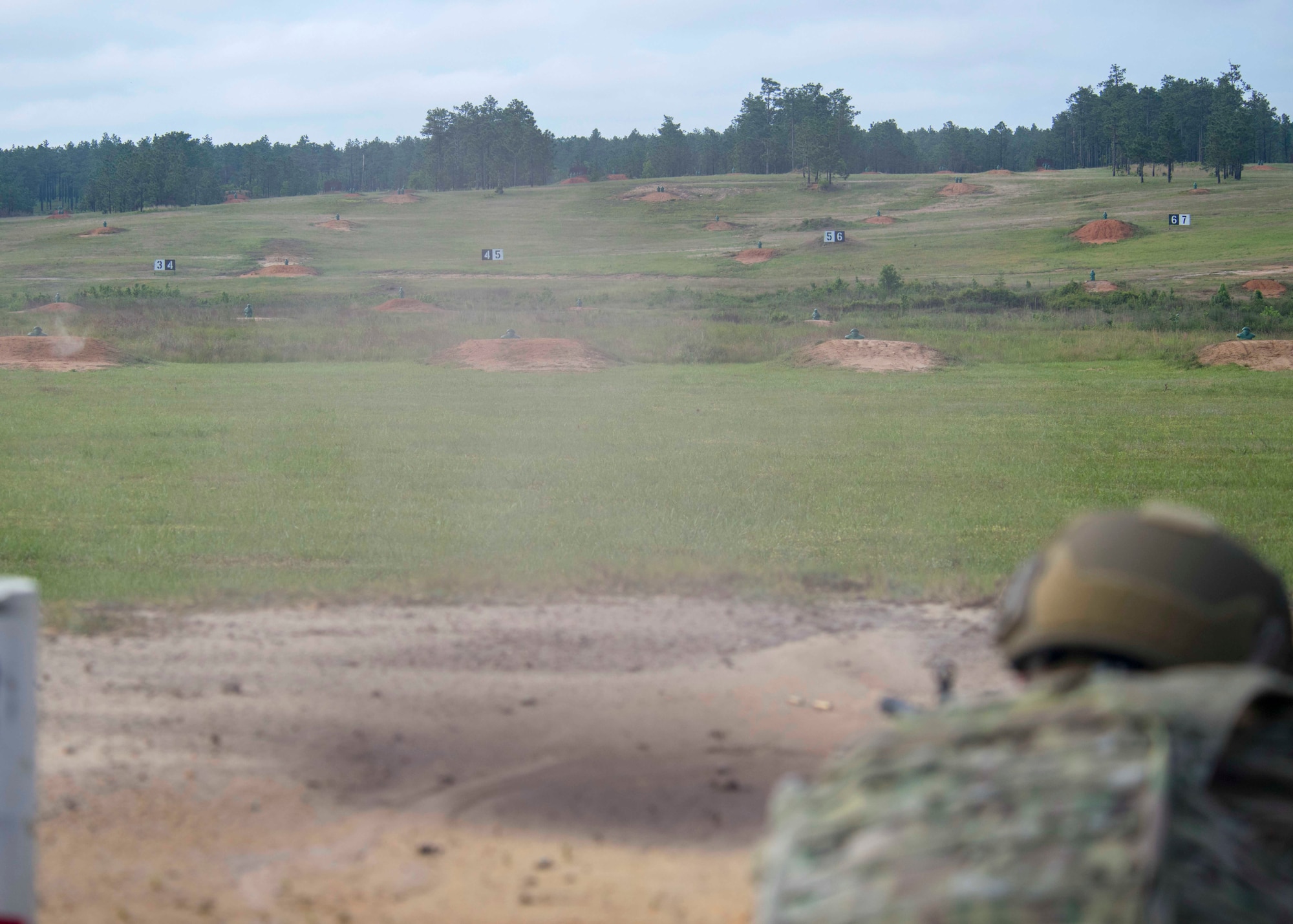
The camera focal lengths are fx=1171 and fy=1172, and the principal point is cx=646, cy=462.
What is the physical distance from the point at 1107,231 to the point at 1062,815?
8675cm

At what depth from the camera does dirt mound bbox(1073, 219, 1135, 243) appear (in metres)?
81.1

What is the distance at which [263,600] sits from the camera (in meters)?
8.84

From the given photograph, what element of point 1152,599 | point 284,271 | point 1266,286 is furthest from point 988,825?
point 284,271

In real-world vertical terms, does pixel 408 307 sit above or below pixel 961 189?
below

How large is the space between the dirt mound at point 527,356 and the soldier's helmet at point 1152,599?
1222 inches

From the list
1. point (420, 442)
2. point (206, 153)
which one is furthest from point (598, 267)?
point (206, 153)

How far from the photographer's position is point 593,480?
16.1m

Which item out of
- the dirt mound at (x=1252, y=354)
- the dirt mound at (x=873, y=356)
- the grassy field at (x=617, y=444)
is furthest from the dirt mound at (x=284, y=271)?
the dirt mound at (x=1252, y=354)

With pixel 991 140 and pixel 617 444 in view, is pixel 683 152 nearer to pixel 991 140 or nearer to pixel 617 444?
pixel 991 140

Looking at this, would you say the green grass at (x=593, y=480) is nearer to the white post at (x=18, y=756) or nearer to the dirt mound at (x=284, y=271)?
the white post at (x=18, y=756)

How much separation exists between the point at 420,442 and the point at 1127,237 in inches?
2868

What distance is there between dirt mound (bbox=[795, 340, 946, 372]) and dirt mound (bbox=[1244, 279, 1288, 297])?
1035 inches

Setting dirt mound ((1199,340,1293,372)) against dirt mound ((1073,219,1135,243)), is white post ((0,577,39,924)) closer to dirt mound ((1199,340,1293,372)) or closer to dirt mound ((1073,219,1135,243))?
dirt mound ((1199,340,1293,372))

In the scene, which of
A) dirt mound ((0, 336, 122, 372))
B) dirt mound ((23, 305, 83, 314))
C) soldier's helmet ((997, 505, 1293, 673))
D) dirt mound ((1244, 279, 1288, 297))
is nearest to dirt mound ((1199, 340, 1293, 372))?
dirt mound ((1244, 279, 1288, 297))
